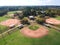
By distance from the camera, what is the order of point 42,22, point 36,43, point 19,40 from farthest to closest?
point 42,22, point 19,40, point 36,43

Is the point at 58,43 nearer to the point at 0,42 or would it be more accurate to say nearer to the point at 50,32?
the point at 50,32

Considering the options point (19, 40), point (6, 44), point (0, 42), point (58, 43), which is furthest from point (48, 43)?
point (0, 42)

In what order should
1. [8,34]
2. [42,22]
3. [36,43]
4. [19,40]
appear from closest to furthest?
[36,43], [19,40], [8,34], [42,22]

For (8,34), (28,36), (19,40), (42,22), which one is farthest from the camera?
(42,22)

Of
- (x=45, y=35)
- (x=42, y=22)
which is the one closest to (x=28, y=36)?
(x=45, y=35)

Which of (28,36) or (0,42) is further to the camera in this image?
(28,36)

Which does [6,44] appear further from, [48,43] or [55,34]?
[55,34]

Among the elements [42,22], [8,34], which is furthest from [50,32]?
[8,34]

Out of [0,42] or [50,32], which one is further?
[50,32]

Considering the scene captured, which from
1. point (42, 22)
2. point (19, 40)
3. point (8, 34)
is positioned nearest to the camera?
point (19, 40)
